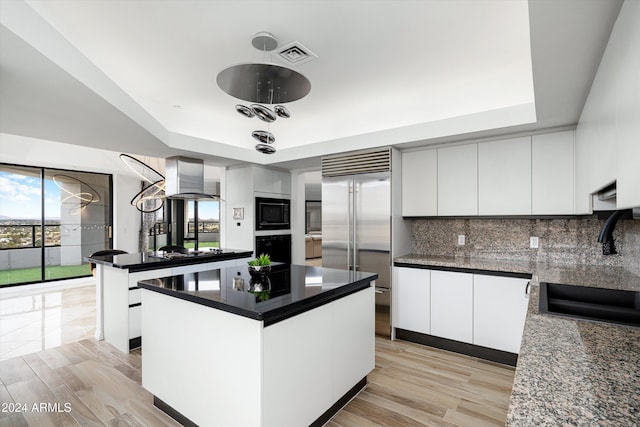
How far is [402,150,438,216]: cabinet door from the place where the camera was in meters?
3.68

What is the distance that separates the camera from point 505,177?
129 inches

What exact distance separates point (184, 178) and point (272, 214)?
1.47 metres

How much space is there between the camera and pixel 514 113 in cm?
292

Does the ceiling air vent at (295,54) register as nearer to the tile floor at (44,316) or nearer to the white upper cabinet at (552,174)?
the white upper cabinet at (552,174)

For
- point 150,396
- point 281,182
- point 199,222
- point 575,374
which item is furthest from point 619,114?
point 199,222

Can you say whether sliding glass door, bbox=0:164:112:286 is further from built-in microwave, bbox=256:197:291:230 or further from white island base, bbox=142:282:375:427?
white island base, bbox=142:282:375:427

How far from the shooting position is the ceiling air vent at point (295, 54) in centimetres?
236

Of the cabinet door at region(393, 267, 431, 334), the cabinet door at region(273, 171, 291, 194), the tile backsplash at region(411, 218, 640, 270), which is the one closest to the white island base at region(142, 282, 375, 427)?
the cabinet door at region(393, 267, 431, 334)

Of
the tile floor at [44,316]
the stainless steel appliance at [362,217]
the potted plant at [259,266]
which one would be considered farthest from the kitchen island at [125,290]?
the stainless steel appliance at [362,217]

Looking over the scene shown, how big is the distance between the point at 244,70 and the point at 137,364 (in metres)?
2.85

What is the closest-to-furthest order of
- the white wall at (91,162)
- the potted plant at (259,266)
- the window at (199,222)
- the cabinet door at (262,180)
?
1. the potted plant at (259,266)
2. the cabinet door at (262,180)
3. the white wall at (91,162)
4. the window at (199,222)

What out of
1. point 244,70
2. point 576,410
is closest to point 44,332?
point 244,70

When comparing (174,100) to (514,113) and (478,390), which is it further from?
(478,390)

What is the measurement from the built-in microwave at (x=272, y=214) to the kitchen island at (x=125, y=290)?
4.49ft
